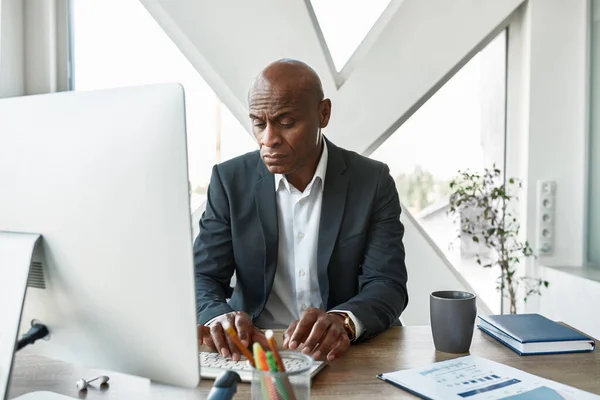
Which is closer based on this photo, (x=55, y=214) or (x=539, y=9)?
(x=55, y=214)

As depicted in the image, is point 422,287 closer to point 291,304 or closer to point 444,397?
point 291,304

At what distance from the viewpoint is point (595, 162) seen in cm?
284

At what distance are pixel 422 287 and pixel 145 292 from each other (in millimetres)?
2380

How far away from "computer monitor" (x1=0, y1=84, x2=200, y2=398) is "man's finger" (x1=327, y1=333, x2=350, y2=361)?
441mm

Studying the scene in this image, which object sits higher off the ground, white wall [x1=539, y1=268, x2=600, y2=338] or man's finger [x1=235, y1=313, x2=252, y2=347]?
man's finger [x1=235, y1=313, x2=252, y2=347]

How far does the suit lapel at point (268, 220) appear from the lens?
174 centimetres

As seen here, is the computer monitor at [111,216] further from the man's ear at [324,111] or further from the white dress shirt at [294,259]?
the man's ear at [324,111]

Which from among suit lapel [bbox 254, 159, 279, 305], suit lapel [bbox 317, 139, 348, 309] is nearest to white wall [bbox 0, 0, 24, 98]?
suit lapel [bbox 254, 159, 279, 305]

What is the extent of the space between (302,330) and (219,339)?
17 centimetres

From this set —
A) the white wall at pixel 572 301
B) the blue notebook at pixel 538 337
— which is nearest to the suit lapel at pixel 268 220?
the blue notebook at pixel 538 337

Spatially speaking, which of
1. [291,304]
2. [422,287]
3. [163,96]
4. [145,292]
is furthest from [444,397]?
[422,287]

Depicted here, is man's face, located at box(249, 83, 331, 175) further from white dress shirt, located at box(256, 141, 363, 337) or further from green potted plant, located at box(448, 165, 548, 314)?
green potted plant, located at box(448, 165, 548, 314)

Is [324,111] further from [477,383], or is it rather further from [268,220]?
[477,383]

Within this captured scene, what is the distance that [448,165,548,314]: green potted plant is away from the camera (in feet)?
9.28
